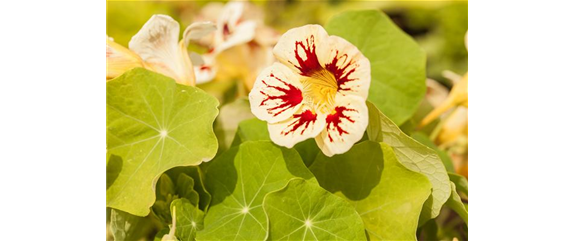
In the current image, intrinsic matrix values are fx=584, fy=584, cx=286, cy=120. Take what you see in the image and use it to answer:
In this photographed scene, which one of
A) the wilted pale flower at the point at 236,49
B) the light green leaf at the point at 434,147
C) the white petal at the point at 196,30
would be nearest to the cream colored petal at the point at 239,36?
the wilted pale flower at the point at 236,49

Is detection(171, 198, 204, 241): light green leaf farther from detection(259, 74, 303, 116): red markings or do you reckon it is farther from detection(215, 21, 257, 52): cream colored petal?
detection(215, 21, 257, 52): cream colored petal

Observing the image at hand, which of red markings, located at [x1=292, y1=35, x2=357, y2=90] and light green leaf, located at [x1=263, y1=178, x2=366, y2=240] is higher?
red markings, located at [x1=292, y1=35, x2=357, y2=90]

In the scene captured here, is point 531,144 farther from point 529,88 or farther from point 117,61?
point 117,61

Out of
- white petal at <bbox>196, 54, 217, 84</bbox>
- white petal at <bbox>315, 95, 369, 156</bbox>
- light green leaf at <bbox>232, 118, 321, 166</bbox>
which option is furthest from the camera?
white petal at <bbox>196, 54, 217, 84</bbox>

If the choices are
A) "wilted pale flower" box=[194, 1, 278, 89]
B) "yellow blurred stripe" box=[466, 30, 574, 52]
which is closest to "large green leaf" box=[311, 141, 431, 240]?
"yellow blurred stripe" box=[466, 30, 574, 52]

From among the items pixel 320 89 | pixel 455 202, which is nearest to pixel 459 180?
pixel 455 202

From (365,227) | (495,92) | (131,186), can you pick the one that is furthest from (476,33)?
(131,186)

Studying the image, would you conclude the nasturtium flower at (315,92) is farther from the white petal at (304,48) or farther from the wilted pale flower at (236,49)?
the wilted pale flower at (236,49)
